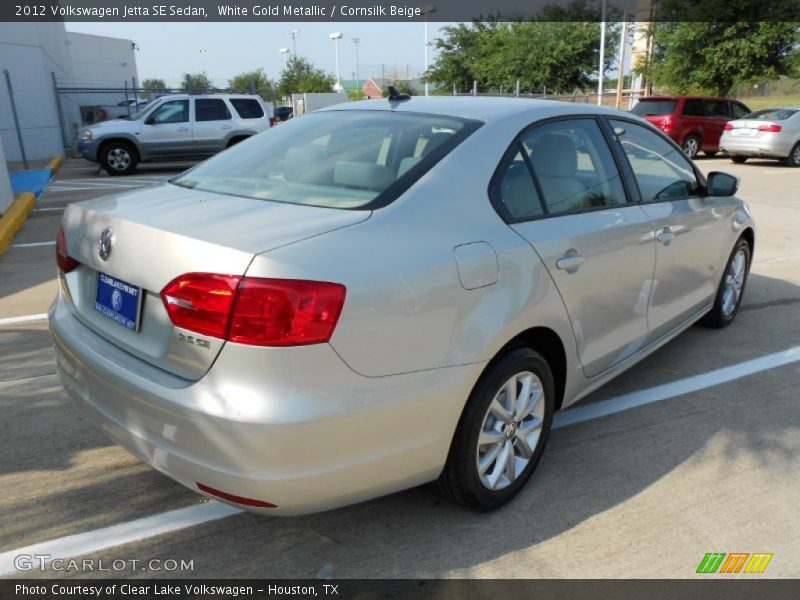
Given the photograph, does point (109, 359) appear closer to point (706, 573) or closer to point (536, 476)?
point (536, 476)

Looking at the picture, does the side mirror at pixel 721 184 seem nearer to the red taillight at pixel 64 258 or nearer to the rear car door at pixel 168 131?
the red taillight at pixel 64 258

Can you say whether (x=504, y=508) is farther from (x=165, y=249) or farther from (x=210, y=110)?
(x=210, y=110)

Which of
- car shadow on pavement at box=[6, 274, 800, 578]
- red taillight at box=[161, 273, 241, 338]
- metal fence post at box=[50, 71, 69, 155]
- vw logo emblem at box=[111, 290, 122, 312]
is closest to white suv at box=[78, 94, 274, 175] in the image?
metal fence post at box=[50, 71, 69, 155]

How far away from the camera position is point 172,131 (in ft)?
50.9

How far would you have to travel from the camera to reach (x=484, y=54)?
4347cm

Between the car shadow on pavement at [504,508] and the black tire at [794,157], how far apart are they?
644 inches

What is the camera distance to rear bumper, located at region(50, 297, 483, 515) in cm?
202

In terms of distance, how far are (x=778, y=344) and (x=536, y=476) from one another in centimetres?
277

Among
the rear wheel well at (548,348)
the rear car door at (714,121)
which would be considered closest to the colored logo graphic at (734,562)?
the rear wheel well at (548,348)

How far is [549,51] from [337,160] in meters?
37.9

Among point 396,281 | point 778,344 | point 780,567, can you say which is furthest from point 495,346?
point 778,344

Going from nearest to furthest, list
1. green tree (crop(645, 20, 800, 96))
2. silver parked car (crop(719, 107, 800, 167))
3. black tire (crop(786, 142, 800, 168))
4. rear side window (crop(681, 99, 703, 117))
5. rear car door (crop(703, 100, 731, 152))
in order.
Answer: silver parked car (crop(719, 107, 800, 167)) < black tire (crop(786, 142, 800, 168)) < rear side window (crop(681, 99, 703, 117)) < rear car door (crop(703, 100, 731, 152)) < green tree (crop(645, 20, 800, 96))

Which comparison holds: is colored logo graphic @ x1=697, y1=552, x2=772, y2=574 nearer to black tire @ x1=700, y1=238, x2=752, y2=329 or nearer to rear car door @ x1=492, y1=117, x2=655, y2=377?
rear car door @ x1=492, y1=117, x2=655, y2=377

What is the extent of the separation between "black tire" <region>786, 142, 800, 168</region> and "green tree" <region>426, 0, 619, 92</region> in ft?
70.5
